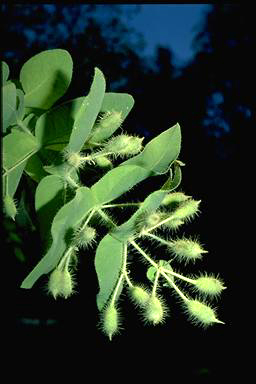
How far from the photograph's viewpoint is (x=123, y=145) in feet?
5.44

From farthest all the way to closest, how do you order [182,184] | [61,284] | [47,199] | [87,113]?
[182,184]
[47,199]
[61,284]
[87,113]

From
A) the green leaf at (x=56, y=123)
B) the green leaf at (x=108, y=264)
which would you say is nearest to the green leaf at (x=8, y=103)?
the green leaf at (x=56, y=123)

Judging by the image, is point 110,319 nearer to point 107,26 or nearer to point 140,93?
point 140,93

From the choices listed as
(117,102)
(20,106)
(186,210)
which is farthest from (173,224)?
(20,106)

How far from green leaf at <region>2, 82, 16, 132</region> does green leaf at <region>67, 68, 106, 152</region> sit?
0.23 m

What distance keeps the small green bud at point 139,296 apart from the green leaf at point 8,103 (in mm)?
656

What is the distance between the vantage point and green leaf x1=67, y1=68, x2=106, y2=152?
4.95ft

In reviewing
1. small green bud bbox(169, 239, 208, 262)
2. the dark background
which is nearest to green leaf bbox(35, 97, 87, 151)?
small green bud bbox(169, 239, 208, 262)

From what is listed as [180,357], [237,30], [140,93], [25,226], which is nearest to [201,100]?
[140,93]

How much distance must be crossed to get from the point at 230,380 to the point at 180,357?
1.09 meters

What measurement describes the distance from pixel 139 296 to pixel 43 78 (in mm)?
833

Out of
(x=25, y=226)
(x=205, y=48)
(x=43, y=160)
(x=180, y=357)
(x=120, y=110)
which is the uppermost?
(x=120, y=110)

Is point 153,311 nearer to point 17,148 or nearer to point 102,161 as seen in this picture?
point 102,161

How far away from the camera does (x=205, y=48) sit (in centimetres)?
1402
